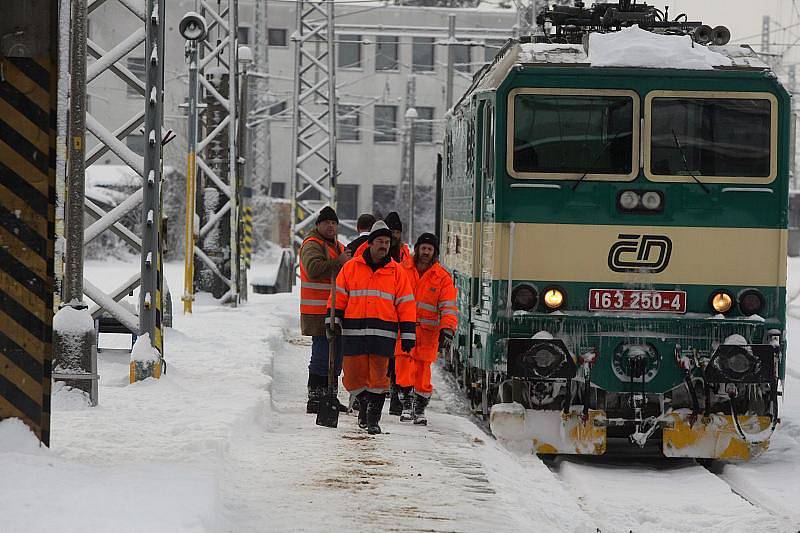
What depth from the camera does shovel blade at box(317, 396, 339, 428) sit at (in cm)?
1177

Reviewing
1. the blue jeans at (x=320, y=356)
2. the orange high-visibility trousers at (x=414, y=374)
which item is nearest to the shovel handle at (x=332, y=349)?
the blue jeans at (x=320, y=356)

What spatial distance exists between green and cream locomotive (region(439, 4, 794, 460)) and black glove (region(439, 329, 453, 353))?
4.07ft

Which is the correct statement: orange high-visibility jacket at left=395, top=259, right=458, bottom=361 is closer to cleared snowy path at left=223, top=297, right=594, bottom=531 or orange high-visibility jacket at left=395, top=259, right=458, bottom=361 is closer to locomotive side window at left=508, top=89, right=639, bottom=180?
cleared snowy path at left=223, top=297, right=594, bottom=531

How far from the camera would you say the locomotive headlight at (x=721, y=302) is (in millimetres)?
11188

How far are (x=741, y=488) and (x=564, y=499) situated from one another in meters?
1.62

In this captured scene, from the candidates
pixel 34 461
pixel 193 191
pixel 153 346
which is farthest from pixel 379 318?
pixel 193 191

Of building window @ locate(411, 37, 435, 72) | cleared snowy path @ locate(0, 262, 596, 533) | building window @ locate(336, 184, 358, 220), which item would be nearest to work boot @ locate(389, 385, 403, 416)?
cleared snowy path @ locate(0, 262, 596, 533)

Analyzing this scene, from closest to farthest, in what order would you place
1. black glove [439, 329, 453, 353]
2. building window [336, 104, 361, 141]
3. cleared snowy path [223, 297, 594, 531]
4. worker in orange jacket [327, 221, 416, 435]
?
cleared snowy path [223, 297, 594, 531]
worker in orange jacket [327, 221, 416, 435]
black glove [439, 329, 453, 353]
building window [336, 104, 361, 141]

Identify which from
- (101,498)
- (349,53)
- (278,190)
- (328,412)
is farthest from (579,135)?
(349,53)

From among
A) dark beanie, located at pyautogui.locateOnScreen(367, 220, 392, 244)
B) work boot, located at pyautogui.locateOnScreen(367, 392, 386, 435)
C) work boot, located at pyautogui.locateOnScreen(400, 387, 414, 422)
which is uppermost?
dark beanie, located at pyautogui.locateOnScreen(367, 220, 392, 244)

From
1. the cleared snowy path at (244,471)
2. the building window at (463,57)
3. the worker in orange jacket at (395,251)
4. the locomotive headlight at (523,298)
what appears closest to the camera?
the cleared snowy path at (244,471)

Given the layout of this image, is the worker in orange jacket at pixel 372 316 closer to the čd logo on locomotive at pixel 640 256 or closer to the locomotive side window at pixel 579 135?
the locomotive side window at pixel 579 135

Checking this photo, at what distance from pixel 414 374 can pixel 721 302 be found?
2.98m

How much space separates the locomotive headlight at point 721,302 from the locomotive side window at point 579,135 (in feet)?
3.81
